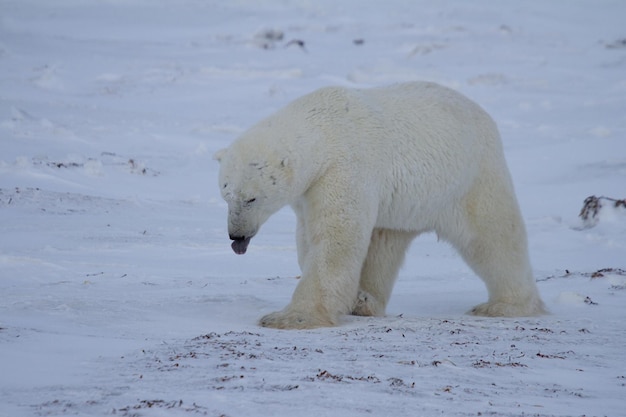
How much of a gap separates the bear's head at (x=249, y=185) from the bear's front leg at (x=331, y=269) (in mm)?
348

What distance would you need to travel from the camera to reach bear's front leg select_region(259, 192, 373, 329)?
17.5 feet

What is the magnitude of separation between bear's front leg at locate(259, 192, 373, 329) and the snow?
0.16 m

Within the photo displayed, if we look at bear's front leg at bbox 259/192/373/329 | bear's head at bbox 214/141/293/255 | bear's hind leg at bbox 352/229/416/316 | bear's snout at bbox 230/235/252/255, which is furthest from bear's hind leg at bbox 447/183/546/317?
bear's snout at bbox 230/235/252/255

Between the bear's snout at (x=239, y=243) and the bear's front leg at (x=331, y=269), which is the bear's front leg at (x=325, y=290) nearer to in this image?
the bear's front leg at (x=331, y=269)

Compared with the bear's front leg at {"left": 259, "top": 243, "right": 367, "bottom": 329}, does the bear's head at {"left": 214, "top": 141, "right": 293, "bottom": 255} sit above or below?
above

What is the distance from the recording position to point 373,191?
557 centimetres

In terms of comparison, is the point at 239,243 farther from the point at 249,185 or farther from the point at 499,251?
the point at 499,251

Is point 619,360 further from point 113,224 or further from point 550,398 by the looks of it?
point 113,224

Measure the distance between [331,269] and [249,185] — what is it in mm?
692

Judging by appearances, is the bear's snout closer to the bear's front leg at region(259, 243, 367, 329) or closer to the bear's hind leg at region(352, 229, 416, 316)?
the bear's front leg at region(259, 243, 367, 329)

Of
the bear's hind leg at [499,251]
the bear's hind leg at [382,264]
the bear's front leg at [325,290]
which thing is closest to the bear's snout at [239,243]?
the bear's front leg at [325,290]

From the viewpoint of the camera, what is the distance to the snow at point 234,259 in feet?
10.8

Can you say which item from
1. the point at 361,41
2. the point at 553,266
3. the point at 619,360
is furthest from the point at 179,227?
the point at 361,41

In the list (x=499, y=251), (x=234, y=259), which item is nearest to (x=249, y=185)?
(x=499, y=251)
